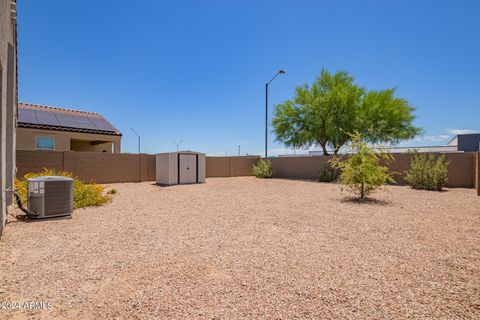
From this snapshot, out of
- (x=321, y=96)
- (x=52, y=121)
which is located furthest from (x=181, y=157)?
(x=321, y=96)

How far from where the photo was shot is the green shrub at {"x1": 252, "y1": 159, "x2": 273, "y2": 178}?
74.9ft

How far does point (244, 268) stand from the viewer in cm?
351

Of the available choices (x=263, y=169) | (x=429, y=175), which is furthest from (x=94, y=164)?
(x=429, y=175)

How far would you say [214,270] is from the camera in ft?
11.3

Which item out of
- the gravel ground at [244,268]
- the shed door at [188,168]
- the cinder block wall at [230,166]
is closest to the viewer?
the gravel ground at [244,268]

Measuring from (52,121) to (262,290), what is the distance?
836 inches

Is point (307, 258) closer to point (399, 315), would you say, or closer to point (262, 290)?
point (262, 290)

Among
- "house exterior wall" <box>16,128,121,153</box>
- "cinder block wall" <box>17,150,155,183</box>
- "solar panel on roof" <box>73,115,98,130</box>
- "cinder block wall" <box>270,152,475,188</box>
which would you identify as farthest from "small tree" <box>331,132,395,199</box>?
"solar panel on roof" <box>73,115,98,130</box>

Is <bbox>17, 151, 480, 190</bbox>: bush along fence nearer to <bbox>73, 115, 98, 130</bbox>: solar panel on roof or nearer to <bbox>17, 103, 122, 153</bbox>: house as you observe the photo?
<bbox>17, 103, 122, 153</bbox>: house

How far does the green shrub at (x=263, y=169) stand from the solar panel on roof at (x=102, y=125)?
12905 mm

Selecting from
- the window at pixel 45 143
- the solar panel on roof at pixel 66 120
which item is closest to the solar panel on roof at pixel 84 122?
the solar panel on roof at pixel 66 120

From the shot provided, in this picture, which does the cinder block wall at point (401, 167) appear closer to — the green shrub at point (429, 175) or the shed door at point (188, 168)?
the green shrub at point (429, 175)

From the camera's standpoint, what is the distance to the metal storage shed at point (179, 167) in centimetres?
→ 1700

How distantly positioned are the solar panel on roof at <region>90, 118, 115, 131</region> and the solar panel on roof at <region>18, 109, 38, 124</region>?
4.00 metres
